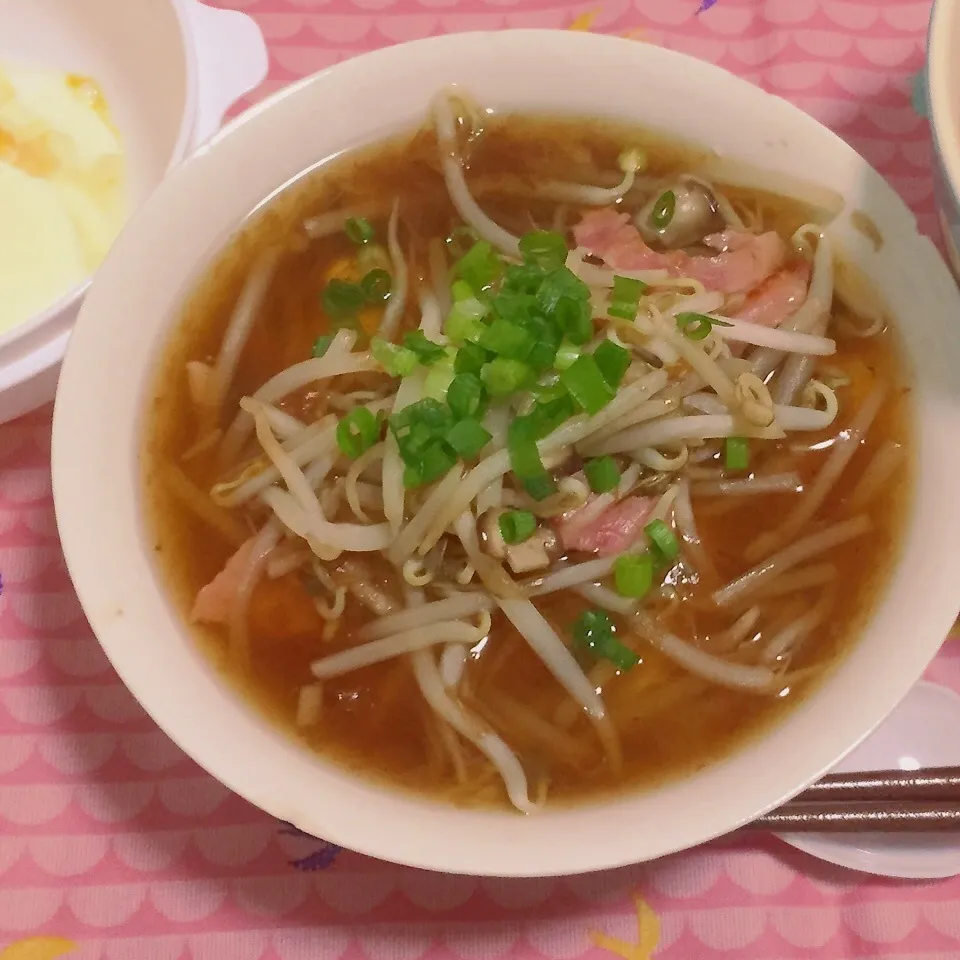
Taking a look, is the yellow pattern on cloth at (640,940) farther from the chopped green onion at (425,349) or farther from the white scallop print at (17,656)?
the white scallop print at (17,656)

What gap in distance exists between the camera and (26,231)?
1.68 m

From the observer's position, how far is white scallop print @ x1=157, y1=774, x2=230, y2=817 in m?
1.41

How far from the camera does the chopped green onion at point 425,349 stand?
122cm

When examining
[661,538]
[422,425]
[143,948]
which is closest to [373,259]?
[422,425]

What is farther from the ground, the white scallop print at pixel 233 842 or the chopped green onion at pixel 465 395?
the chopped green onion at pixel 465 395

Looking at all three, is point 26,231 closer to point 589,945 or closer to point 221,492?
point 221,492

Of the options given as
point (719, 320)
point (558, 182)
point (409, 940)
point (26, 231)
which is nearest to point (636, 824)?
point (409, 940)

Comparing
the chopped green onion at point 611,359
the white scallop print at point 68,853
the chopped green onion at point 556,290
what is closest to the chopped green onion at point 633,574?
the chopped green onion at point 611,359

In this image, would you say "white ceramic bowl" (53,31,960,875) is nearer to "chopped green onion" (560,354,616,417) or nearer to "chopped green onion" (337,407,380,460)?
"chopped green onion" (337,407,380,460)

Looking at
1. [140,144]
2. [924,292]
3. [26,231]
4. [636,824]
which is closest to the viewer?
[636,824]

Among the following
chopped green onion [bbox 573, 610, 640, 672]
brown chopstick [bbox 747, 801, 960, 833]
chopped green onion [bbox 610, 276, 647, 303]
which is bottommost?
brown chopstick [bbox 747, 801, 960, 833]

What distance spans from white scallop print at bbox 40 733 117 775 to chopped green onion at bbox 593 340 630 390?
3.14ft

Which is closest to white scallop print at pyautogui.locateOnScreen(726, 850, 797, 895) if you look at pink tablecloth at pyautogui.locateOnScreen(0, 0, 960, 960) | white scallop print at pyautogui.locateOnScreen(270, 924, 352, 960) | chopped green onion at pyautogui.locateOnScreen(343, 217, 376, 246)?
pink tablecloth at pyautogui.locateOnScreen(0, 0, 960, 960)

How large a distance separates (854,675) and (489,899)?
2.09 feet
